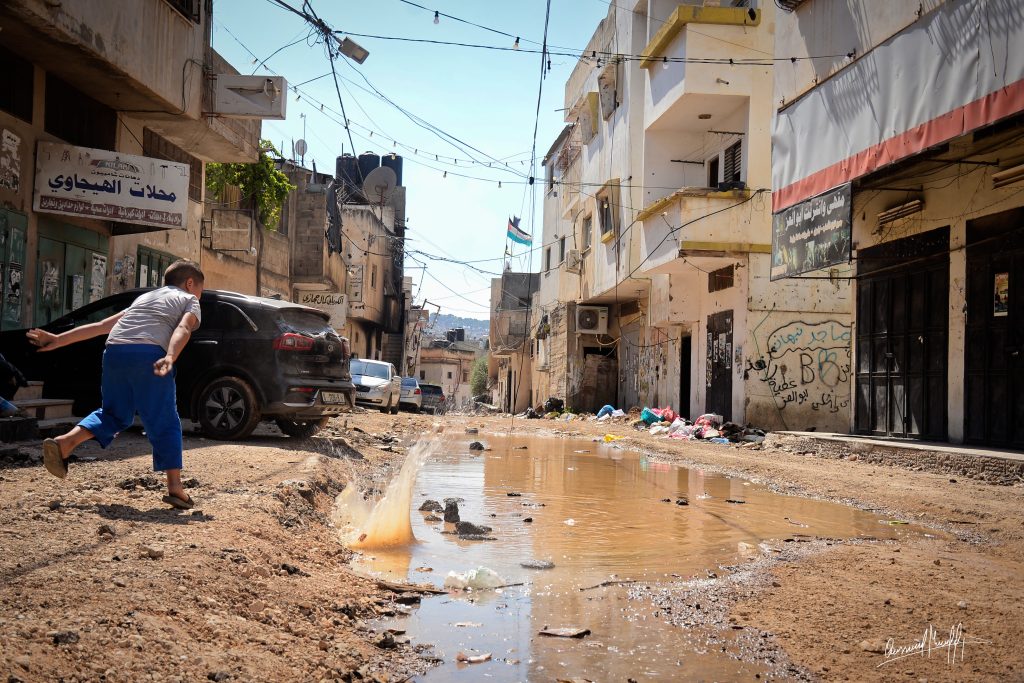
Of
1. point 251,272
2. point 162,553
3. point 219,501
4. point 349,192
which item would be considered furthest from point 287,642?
point 349,192

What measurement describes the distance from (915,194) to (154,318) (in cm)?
1116

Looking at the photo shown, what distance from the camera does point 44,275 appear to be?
12.6 meters

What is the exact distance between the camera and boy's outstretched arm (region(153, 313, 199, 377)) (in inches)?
196

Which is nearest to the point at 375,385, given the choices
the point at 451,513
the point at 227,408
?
the point at 227,408

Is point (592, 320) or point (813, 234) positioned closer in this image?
point (813, 234)

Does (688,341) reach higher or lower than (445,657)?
higher

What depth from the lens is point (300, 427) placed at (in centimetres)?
1124

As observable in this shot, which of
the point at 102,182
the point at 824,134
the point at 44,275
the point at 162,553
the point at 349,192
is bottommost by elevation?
the point at 162,553

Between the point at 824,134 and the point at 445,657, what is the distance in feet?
35.7

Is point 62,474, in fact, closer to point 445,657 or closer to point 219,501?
point 219,501

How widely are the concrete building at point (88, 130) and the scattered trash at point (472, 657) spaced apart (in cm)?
946

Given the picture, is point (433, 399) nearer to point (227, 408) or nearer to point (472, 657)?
point (227, 408)

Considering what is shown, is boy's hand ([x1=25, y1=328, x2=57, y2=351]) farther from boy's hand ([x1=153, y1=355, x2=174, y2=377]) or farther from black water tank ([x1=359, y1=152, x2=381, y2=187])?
black water tank ([x1=359, y1=152, x2=381, y2=187])

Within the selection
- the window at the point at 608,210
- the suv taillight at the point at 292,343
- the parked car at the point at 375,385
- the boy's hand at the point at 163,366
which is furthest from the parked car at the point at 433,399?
the boy's hand at the point at 163,366
